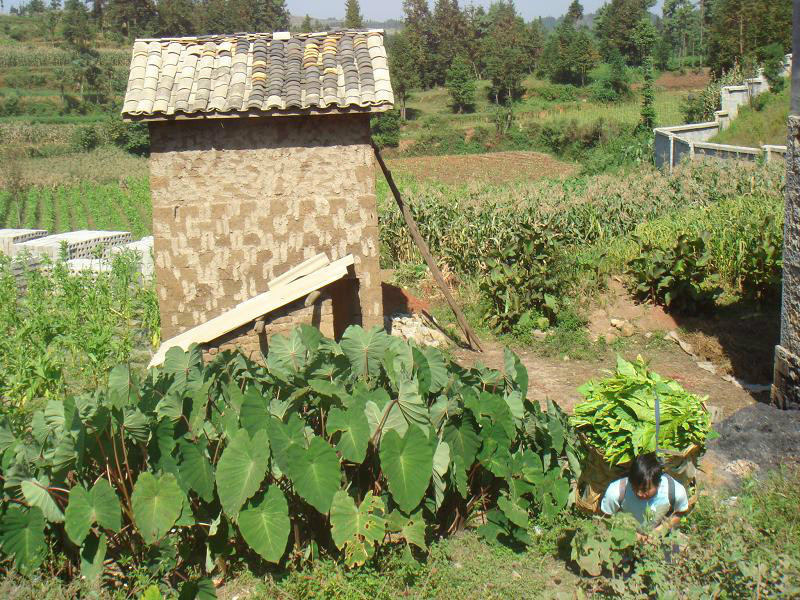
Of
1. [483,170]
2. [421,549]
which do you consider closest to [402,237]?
[421,549]

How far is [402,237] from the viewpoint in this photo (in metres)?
15.9

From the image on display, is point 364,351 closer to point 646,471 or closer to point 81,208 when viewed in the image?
point 646,471

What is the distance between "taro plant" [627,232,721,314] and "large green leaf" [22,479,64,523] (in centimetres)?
913

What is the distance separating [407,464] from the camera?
16.5 ft

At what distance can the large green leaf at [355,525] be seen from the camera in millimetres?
4969

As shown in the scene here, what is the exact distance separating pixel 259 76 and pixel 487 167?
29.3 metres

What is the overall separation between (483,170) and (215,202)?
93.0 ft

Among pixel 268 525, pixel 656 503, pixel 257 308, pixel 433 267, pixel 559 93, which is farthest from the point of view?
pixel 559 93

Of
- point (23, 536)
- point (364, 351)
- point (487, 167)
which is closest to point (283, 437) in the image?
point (364, 351)

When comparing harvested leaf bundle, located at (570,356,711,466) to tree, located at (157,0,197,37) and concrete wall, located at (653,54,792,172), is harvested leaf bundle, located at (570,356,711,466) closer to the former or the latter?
concrete wall, located at (653,54,792,172)

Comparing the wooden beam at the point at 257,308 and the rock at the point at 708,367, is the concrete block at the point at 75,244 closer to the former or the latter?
the wooden beam at the point at 257,308

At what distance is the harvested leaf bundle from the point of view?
4.67m

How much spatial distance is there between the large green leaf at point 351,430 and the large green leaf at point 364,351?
2.06ft

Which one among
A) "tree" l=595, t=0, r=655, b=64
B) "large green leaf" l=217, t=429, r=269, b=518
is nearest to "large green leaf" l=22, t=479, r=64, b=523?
"large green leaf" l=217, t=429, r=269, b=518
